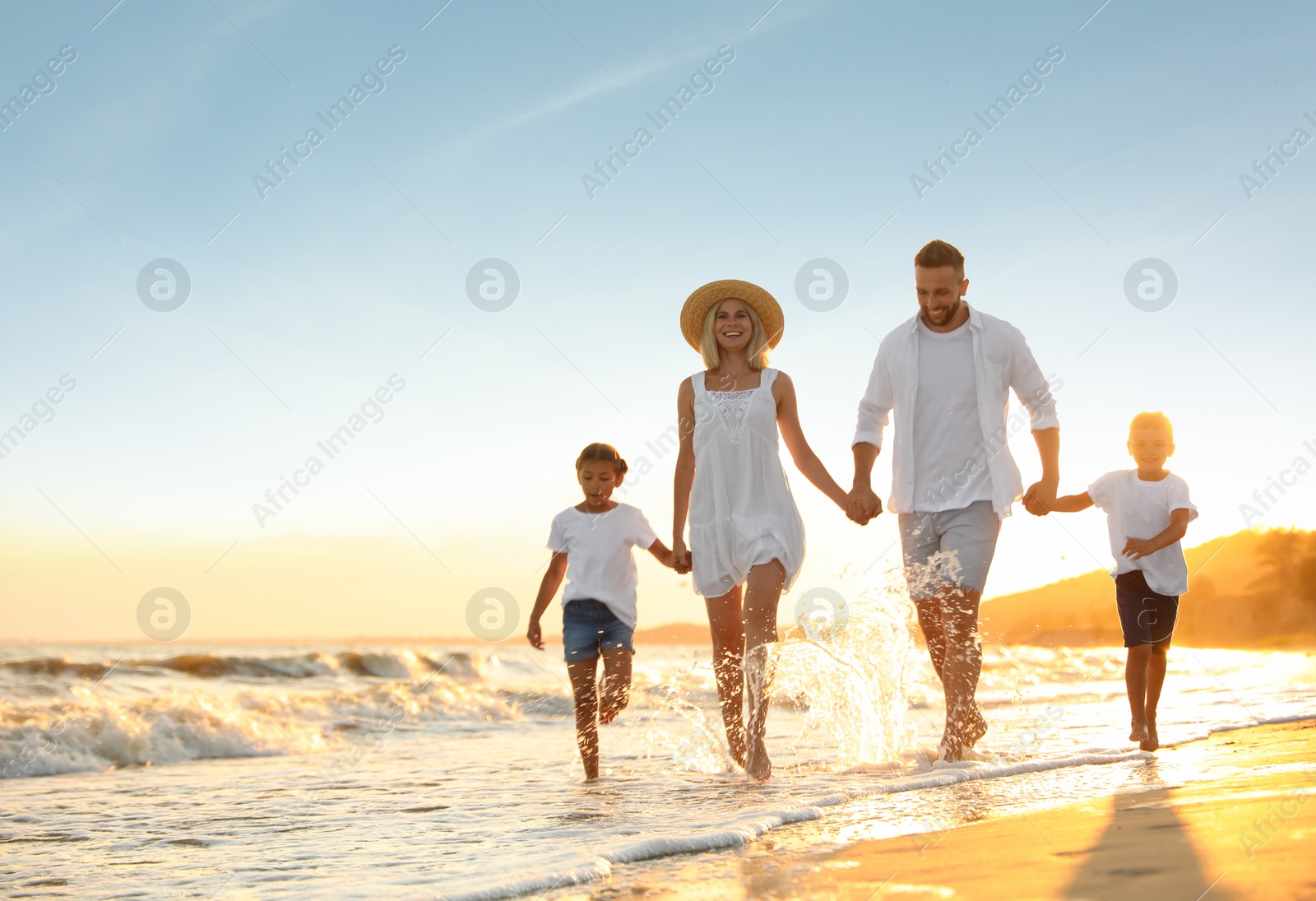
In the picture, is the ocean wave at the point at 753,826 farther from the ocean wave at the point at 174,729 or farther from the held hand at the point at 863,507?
the ocean wave at the point at 174,729

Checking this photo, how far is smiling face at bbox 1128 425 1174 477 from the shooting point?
550 cm

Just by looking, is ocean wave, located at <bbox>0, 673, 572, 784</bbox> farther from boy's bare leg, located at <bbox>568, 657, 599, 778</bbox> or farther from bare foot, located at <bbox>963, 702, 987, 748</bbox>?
bare foot, located at <bbox>963, 702, 987, 748</bbox>

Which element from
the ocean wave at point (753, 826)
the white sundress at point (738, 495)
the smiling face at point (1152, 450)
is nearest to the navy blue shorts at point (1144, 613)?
the smiling face at point (1152, 450)

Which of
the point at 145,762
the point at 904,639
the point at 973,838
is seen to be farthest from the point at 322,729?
the point at 973,838

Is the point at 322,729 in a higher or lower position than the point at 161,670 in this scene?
lower

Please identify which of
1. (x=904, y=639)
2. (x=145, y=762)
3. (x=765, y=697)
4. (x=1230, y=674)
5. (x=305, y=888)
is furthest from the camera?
(x=1230, y=674)

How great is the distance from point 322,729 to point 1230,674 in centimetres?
1108

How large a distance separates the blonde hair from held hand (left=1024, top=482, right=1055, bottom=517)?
147cm

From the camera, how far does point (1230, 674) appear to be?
40.7ft

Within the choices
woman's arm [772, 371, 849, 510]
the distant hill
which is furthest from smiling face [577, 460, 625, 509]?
the distant hill

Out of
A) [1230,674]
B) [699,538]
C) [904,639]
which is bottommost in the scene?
[1230,674]

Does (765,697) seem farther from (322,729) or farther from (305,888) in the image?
(322,729)

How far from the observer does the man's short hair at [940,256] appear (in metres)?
4.77

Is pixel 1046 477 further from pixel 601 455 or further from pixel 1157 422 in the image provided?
pixel 601 455
